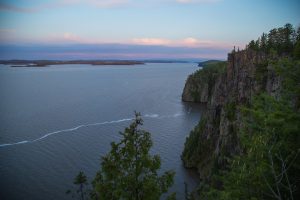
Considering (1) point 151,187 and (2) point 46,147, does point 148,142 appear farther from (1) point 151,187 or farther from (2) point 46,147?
(2) point 46,147

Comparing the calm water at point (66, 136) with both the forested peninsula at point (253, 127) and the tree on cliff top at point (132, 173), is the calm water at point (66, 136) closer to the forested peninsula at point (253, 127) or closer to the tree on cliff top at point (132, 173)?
the forested peninsula at point (253, 127)

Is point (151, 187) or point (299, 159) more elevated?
point (299, 159)

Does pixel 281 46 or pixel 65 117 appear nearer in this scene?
pixel 281 46

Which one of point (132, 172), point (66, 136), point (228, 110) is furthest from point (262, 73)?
point (66, 136)

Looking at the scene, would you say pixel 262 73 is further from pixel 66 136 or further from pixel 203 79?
pixel 203 79

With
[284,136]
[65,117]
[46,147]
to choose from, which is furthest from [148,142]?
[65,117]

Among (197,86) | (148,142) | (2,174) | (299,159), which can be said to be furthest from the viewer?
(197,86)

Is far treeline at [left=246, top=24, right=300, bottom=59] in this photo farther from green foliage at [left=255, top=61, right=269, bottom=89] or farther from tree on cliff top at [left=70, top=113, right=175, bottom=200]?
tree on cliff top at [left=70, top=113, right=175, bottom=200]
